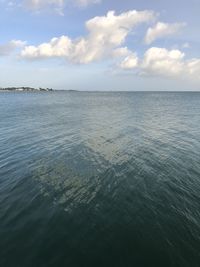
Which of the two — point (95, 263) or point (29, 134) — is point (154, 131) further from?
point (95, 263)

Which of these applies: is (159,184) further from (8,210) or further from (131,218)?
(8,210)

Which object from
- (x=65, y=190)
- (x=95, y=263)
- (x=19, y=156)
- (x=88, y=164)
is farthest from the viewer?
(x=19, y=156)

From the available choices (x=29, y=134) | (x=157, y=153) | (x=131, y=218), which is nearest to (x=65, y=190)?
(x=131, y=218)

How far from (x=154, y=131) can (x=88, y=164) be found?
23286mm

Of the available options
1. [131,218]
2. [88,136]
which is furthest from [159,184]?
[88,136]

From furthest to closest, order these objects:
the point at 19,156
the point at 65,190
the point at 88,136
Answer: the point at 88,136, the point at 19,156, the point at 65,190

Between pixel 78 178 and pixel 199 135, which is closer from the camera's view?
pixel 78 178

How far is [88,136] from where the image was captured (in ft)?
135

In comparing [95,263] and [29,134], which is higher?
[95,263]

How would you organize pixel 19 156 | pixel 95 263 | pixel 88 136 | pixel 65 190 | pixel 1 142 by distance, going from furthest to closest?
pixel 88 136 → pixel 1 142 → pixel 19 156 → pixel 65 190 → pixel 95 263

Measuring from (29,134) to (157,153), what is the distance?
71.1ft

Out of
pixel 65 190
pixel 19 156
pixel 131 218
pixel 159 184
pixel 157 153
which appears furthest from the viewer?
pixel 157 153

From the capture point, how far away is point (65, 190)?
20688 millimetres

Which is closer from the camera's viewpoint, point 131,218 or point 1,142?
point 131,218
